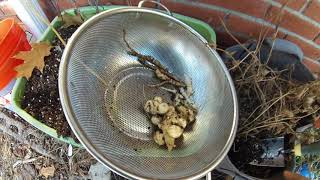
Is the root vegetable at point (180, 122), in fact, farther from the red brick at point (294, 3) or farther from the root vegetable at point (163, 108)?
the red brick at point (294, 3)

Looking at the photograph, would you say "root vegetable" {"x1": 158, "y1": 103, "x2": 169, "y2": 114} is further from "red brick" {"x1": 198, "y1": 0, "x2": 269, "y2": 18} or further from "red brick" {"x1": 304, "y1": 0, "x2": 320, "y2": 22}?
"red brick" {"x1": 304, "y1": 0, "x2": 320, "y2": 22}

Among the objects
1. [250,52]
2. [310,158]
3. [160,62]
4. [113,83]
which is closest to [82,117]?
[113,83]

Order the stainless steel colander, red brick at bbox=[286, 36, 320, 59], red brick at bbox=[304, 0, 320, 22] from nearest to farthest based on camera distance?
1. the stainless steel colander
2. red brick at bbox=[304, 0, 320, 22]
3. red brick at bbox=[286, 36, 320, 59]

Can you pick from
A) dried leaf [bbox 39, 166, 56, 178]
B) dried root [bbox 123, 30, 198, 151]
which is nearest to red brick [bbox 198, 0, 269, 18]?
dried root [bbox 123, 30, 198, 151]

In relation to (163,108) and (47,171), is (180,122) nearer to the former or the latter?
(163,108)

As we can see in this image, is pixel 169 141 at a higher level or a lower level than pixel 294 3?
lower

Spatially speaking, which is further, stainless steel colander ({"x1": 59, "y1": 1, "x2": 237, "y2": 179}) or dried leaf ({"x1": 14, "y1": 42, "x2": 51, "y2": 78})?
dried leaf ({"x1": 14, "y1": 42, "x2": 51, "y2": 78})

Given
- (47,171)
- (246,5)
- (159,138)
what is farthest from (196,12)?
(47,171)

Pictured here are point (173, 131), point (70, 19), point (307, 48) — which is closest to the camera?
point (173, 131)
